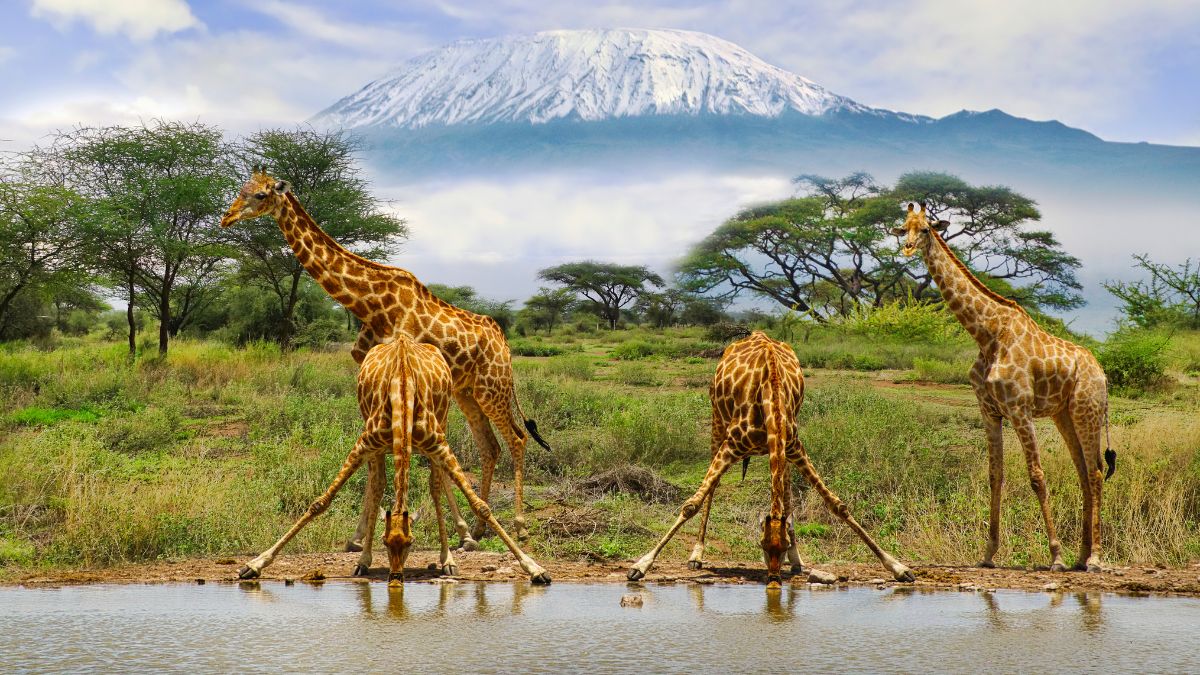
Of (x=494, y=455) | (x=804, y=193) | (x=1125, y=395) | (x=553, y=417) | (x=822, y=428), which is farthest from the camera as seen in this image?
(x=804, y=193)

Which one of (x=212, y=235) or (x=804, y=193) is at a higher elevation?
(x=804, y=193)

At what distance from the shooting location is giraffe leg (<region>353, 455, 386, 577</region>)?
336 inches

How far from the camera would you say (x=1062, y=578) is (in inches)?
350

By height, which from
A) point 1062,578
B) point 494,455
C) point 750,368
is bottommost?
point 1062,578

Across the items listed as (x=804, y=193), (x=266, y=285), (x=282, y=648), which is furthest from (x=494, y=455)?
(x=804, y=193)

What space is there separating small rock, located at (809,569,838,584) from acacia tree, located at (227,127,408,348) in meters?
25.8

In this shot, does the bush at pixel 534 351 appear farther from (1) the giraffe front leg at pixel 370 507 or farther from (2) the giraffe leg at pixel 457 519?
(1) the giraffe front leg at pixel 370 507

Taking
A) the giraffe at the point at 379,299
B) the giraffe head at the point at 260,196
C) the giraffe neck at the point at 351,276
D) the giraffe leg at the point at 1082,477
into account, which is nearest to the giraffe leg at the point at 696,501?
the giraffe at the point at 379,299

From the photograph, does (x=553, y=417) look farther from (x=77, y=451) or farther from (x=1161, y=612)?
(x=1161, y=612)

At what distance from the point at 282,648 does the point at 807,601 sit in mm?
3314

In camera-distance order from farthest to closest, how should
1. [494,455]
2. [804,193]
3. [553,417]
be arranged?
[804,193] < [553,417] < [494,455]

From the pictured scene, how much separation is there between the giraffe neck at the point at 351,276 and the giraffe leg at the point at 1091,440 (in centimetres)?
571

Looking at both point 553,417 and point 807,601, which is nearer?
point 807,601

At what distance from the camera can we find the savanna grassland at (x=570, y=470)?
1036 cm
